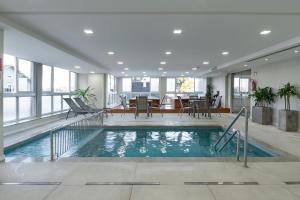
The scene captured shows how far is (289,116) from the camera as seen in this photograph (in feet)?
24.3

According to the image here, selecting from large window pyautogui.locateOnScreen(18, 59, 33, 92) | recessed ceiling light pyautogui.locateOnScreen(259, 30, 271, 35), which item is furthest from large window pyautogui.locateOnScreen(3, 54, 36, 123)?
recessed ceiling light pyautogui.locateOnScreen(259, 30, 271, 35)

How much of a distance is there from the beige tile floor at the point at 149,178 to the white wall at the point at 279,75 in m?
4.62

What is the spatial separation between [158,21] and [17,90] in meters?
5.75

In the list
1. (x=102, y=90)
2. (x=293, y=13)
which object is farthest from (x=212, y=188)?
(x=102, y=90)

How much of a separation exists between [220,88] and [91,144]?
1092 centimetres

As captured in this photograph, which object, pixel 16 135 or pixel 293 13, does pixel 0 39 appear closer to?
pixel 16 135

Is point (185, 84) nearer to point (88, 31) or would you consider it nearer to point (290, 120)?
point (290, 120)

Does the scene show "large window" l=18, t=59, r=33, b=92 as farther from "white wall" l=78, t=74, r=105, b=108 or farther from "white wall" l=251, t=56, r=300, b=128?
"white wall" l=251, t=56, r=300, b=128

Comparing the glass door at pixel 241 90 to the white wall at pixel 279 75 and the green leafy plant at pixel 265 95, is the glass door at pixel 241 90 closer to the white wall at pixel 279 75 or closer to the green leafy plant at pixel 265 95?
the white wall at pixel 279 75

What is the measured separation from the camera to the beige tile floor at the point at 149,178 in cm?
266

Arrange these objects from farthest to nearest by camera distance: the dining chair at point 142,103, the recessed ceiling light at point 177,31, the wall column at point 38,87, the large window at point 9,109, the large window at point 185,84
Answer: the large window at point 185,84
the dining chair at point 142,103
the wall column at point 38,87
the large window at point 9,109
the recessed ceiling light at point 177,31

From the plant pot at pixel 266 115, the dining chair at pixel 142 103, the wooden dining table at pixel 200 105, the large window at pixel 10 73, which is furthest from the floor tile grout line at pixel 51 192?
the wooden dining table at pixel 200 105

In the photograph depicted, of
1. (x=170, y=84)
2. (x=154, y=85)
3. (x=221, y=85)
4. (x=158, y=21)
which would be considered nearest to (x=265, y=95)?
(x=158, y=21)

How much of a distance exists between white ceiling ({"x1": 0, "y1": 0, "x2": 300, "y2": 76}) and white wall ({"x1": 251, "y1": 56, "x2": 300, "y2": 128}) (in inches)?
74.7
